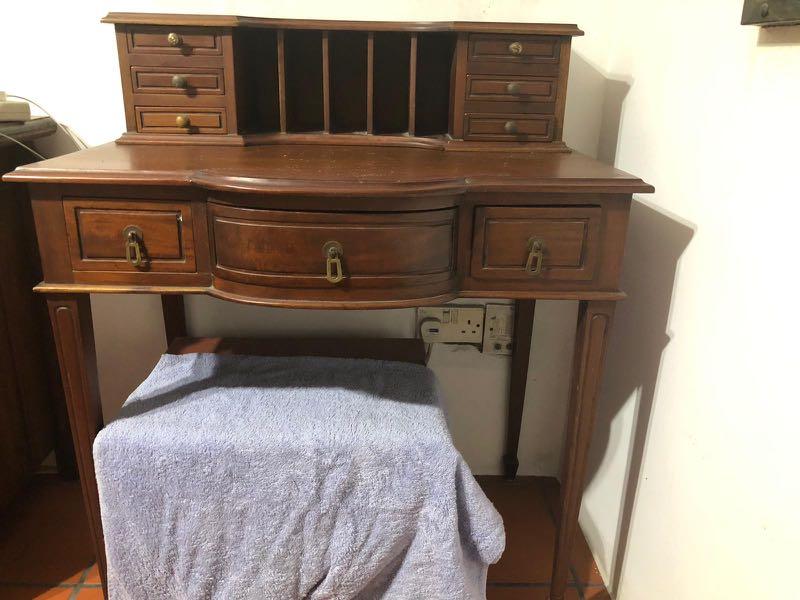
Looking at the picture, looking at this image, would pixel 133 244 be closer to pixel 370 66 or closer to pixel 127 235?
pixel 127 235

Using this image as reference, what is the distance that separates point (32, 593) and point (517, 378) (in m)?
1.03

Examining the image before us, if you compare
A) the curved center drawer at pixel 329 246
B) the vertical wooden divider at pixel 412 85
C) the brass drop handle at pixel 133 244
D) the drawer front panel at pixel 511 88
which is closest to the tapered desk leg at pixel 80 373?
the brass drop handle at pixel 133 244

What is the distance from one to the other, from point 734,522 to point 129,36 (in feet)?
3.72

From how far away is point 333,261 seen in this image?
30.8 inches

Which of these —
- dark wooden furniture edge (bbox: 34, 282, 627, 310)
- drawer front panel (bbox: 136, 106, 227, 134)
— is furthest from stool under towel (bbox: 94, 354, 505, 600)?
drawer front panel (bbox: 136, 106, 227, 134)

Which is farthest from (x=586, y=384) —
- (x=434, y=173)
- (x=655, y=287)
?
(x=434, y=173)

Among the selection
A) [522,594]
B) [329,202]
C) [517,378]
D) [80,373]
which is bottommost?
[522,594]

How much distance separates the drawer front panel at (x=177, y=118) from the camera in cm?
106

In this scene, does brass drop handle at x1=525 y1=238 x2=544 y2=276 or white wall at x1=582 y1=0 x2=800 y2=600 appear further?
brass drop handle at x1=525 y1=238 x2=544 y2=276

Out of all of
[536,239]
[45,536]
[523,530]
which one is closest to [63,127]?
[45,536]

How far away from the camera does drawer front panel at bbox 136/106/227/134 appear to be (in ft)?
3.48

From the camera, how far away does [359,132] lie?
45.4 inches

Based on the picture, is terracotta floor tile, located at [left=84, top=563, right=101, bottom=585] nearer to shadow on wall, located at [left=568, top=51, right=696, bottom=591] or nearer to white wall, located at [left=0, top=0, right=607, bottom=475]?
white wall, located at [left=0, top=0, right=607, bottom=475]

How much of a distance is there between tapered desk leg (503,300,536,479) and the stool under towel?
0.42 meters
